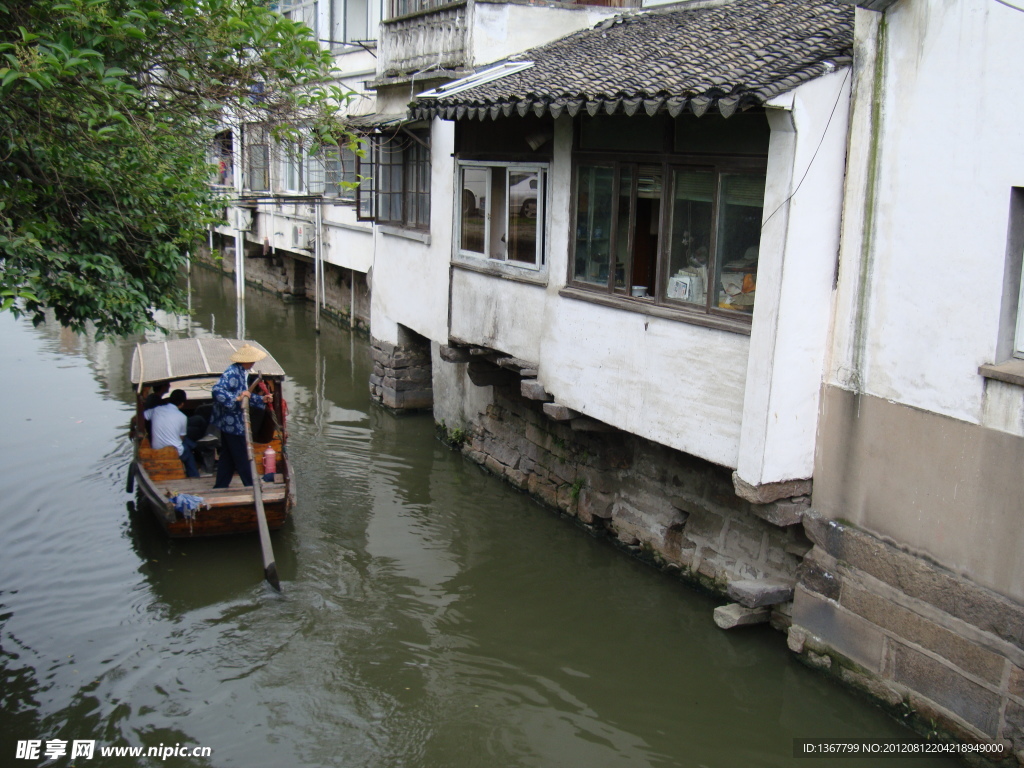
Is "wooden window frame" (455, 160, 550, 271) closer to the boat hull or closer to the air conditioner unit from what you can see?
the boat hull

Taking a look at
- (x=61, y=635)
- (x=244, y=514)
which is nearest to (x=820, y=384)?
(x=244, y=514)

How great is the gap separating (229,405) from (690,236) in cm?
508

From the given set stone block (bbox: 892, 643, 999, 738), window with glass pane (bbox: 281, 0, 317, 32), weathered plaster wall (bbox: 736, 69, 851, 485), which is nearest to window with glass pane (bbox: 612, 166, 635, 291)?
weathered plaster wall (bbox: 736, 69, 851, 485)

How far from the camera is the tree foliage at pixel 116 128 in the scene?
616cm

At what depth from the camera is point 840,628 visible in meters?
7.21

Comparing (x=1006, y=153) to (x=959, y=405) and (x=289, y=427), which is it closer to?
(x=959, y=405)

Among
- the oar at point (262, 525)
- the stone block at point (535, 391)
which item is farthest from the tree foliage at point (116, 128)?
the stone block at point (535, 391)

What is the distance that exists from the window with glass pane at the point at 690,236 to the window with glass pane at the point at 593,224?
36.3 inches

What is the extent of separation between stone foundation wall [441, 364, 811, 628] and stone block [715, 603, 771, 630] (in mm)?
74

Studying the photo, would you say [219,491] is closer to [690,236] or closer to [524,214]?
[524,214]

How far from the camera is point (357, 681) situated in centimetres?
749

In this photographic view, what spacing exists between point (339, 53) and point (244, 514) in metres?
15.2

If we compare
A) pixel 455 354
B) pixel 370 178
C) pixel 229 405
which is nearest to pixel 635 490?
pixel 455 354

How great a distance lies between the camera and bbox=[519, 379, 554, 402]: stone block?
385 inches
